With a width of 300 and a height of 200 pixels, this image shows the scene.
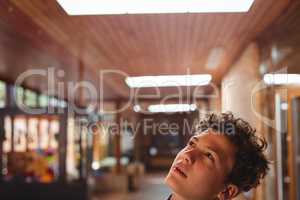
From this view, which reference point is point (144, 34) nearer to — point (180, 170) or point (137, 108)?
point (137, 108)

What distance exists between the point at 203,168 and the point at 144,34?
127 cm

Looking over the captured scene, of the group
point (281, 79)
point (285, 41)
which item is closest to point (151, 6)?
point (281, 79)

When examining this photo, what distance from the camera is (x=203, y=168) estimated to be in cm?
122

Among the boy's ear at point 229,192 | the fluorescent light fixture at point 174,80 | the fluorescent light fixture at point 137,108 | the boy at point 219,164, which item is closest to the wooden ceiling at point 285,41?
the fluorescent light fixture at point 174,80

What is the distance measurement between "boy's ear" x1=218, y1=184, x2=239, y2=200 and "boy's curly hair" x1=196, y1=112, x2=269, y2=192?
0.04 feet

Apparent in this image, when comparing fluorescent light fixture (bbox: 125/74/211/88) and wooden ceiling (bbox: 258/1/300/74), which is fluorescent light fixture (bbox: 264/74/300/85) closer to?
wooden ceiling (bbox: 258/1/300/74)

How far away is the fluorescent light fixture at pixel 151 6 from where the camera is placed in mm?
1855

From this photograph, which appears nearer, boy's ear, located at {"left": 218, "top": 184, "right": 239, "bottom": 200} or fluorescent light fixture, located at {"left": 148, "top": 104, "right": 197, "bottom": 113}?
boy's ear, located at {"left": 218, "top": 184, "right": 239, "bottom": 200}

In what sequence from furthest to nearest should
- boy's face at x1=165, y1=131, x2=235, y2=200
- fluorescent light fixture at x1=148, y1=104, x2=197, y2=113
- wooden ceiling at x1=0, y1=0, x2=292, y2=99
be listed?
1. wooden ceiling at x1=0, y1=0, x2=292, y2=99
2. fluorescent light fixture at x1=148, y1=104, x2=197, y2=113
3. boy's face at x1=165, y1=131, x2=235, y2=200

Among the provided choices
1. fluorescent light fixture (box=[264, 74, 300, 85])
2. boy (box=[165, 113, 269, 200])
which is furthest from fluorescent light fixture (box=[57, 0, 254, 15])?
boy (box=[165, 113, 269, 200])

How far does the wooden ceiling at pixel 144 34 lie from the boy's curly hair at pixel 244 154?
0.49 meters

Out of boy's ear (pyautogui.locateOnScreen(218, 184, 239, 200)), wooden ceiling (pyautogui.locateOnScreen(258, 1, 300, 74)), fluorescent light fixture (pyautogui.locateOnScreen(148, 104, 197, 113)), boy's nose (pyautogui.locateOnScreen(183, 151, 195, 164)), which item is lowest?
boy's ear (pyautogui.locateOnScreen(218, 184, 239, 200))

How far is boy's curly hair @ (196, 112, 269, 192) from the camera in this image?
1.29m

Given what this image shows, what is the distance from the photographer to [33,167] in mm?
5676
